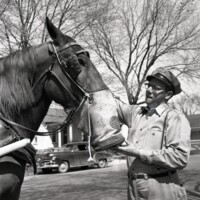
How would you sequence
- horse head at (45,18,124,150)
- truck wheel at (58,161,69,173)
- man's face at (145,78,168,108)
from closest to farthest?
horse head at (45,18,124,150) < man's face at (145,78,168,108) < truck wheel at (58,161,69,173)

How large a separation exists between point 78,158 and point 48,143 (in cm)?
1329

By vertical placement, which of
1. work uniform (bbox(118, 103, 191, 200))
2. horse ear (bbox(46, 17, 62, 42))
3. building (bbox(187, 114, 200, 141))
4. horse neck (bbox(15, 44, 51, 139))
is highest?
horse ear (bbox(46, 17, 62, 42))

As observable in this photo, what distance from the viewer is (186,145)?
2.68 meters

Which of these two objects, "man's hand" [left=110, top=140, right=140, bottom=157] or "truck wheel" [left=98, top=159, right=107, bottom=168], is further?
"truck wheel" [left=98, top=159, right=107, bottom=168]

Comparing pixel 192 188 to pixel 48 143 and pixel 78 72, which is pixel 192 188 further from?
pixel 48 143

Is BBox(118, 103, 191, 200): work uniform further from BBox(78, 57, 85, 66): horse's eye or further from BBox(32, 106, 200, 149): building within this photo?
BBox(32, 106, 200, 149): building

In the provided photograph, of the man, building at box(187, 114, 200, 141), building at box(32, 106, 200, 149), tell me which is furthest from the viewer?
building at box(187, 114, 200, 141)

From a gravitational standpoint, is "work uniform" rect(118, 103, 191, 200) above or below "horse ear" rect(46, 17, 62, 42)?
below

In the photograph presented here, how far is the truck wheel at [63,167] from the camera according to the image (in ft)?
57.5

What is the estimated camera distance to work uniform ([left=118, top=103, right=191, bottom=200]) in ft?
8.67

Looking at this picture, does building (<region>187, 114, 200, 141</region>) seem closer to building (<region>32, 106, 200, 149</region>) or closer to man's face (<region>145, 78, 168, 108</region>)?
building (<region>32, 106, 200, 149</region>)

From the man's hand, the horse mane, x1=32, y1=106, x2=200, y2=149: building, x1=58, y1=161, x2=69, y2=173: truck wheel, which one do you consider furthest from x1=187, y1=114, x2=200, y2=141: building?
the horse mane

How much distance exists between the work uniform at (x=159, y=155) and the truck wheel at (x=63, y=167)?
49.4ft

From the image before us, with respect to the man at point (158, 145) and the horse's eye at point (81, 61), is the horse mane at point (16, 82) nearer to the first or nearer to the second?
the horse's eye at point (81, 61)
